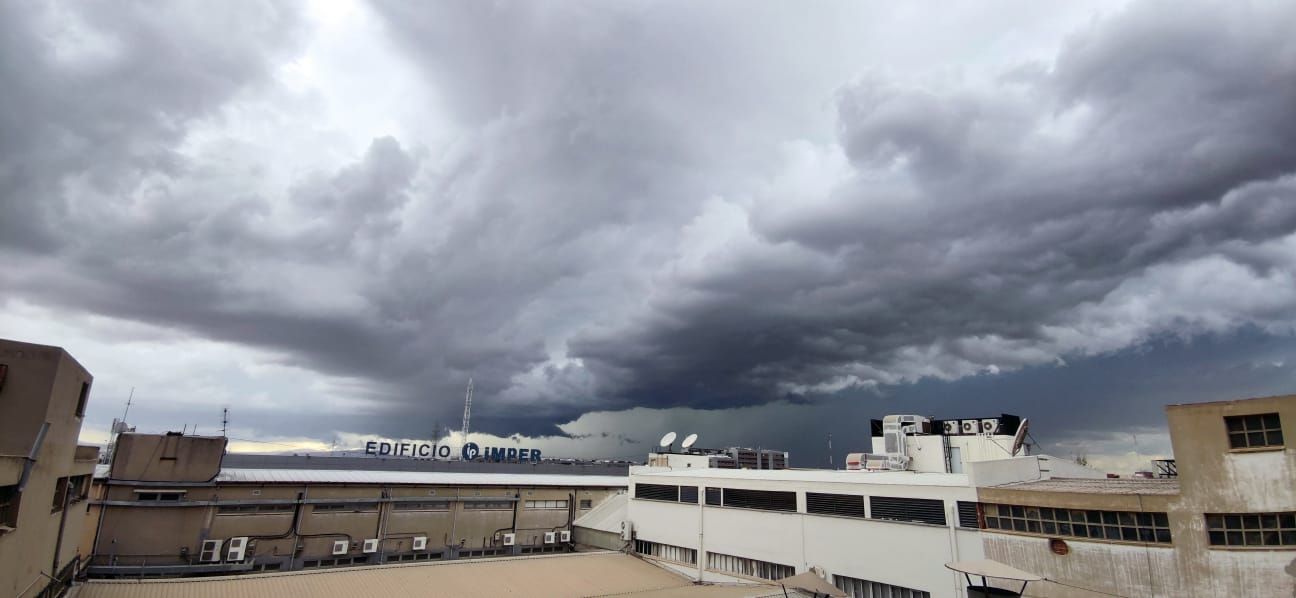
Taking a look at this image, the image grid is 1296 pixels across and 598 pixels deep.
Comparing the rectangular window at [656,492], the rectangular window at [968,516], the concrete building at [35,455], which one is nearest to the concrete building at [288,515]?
the rectangular window at [656,492]

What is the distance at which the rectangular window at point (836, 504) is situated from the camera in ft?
114

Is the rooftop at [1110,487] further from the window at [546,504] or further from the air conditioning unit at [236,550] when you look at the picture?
the air conditioning unit at [236,550]

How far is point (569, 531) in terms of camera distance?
5572cm

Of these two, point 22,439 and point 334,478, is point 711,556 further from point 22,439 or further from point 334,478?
point 22,439

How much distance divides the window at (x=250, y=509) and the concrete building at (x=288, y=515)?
67mm

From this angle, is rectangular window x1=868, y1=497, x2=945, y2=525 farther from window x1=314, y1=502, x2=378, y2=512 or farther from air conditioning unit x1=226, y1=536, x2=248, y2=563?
air conditioning unit x1=226, y1=536, x2=248, y2=563

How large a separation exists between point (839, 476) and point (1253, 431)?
63.1 ft

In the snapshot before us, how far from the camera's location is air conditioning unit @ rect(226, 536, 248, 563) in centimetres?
3991

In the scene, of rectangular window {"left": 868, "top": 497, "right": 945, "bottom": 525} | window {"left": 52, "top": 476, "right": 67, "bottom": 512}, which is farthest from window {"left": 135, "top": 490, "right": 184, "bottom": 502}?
rectangular window {"left": 868, "top": 497, "right": 945, "bottom": 525}

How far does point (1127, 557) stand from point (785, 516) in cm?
1731

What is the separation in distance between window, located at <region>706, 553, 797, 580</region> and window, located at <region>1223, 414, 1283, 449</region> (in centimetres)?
2213

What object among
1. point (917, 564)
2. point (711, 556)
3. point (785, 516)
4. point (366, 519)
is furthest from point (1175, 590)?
point (366, 519)

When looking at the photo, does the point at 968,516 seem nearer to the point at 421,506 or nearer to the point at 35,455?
the point at 35,455

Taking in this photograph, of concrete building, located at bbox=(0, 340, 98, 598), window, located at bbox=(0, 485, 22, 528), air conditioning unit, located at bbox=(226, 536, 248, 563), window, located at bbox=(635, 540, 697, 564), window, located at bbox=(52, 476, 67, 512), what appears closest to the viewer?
window, located at bbox=(0, 485, 22, 528)
